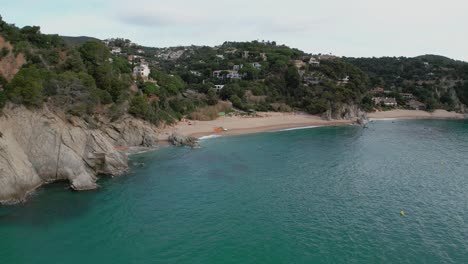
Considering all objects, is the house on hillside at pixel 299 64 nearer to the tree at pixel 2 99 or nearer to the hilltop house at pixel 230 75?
the hilltop house at pixel 230 75

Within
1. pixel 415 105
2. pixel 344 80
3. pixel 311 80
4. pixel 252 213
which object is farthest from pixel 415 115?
pixel 252 213

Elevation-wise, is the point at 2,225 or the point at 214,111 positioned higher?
the point at 214,111

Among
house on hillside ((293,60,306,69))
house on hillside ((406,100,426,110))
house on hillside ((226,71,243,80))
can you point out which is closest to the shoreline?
house on hillside ((406,100,426,110))

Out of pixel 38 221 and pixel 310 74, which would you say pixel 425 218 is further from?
pixel 310 74

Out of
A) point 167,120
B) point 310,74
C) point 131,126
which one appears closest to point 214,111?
point 167,120

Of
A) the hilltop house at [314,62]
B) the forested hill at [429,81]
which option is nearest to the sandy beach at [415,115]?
the forested hill at [429,81]

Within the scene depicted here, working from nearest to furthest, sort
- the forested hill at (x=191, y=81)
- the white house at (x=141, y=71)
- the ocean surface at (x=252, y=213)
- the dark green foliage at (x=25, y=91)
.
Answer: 1. the ocean surface at (x=252, y=213)
2. the dark green foliage at (x=25, y=91)
3. the forested hill at (x=191, y=81)
4. the white house at (x=141, y=71)

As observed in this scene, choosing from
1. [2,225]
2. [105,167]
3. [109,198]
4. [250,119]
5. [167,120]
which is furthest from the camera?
[250,119]

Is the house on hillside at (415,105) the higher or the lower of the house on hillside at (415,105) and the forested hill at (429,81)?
the lower
